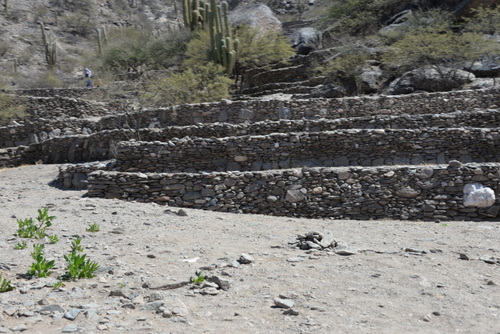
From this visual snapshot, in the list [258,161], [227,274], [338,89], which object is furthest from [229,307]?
[338,89]

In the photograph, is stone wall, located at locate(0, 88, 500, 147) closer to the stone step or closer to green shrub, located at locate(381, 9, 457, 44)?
the stone step

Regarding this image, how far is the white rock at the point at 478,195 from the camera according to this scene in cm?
949

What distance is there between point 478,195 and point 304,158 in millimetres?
4715

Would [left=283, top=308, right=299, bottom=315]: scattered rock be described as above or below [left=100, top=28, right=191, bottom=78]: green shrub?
below

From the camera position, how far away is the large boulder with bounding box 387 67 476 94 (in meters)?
20.8

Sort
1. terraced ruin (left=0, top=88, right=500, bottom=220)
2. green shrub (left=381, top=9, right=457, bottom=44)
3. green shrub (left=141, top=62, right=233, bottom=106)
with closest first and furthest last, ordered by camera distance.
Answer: terraced ruin (left=0, top=88, right=500, bottom=220) < green shrub (left=141, top=62, right=233, bottom=106) < green shrub (left=381, top=9, right=457, bottom=44)

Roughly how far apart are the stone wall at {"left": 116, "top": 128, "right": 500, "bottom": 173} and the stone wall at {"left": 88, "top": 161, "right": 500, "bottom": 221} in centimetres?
196

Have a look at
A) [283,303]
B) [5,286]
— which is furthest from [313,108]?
[5,286]

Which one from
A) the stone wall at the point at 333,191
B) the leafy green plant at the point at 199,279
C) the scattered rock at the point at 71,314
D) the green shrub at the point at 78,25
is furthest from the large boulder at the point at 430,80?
the green shrub at the point at 78,25

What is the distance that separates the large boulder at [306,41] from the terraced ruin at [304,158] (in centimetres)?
1672

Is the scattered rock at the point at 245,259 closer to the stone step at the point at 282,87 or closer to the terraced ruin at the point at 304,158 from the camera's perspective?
the terraced ruin at the point at 304,158

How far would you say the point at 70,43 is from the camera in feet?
174

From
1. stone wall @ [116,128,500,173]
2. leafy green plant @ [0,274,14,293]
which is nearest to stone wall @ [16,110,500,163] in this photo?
stone wall @ [116,128,500,173]

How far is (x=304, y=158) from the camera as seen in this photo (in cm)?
1257
